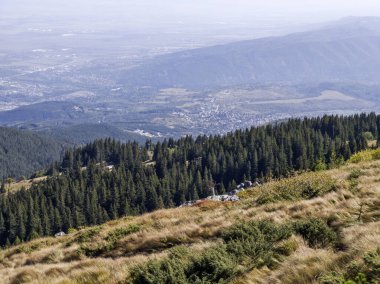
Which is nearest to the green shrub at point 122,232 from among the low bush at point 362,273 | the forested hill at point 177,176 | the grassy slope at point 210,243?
the grassy slope at point 210,243

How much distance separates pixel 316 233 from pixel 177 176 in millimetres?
99114

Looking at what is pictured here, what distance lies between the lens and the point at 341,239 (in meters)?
13.8

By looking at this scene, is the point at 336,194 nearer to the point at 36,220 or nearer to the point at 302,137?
the point at 36,220

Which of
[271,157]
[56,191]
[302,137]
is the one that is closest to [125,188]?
[56,191]

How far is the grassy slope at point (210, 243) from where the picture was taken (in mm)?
11625

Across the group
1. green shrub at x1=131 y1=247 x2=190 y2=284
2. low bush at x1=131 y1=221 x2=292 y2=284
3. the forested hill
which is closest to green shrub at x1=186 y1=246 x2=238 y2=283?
low bush at x1=131 y1=221 x2=292 y2=284

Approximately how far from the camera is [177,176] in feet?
372

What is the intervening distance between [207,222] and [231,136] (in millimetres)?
117586

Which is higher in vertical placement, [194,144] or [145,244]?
[145,244]

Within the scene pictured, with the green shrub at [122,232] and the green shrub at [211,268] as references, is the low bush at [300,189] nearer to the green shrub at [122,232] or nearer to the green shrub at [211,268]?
the green shrub at [122,232]

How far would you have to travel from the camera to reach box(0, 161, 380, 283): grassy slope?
11.6m

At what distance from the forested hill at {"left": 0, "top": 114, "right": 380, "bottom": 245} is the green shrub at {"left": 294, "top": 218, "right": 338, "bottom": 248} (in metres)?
71.0

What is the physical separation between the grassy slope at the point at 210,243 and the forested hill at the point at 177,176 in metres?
64.9

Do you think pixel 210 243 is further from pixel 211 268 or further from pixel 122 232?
pixel 122 232
